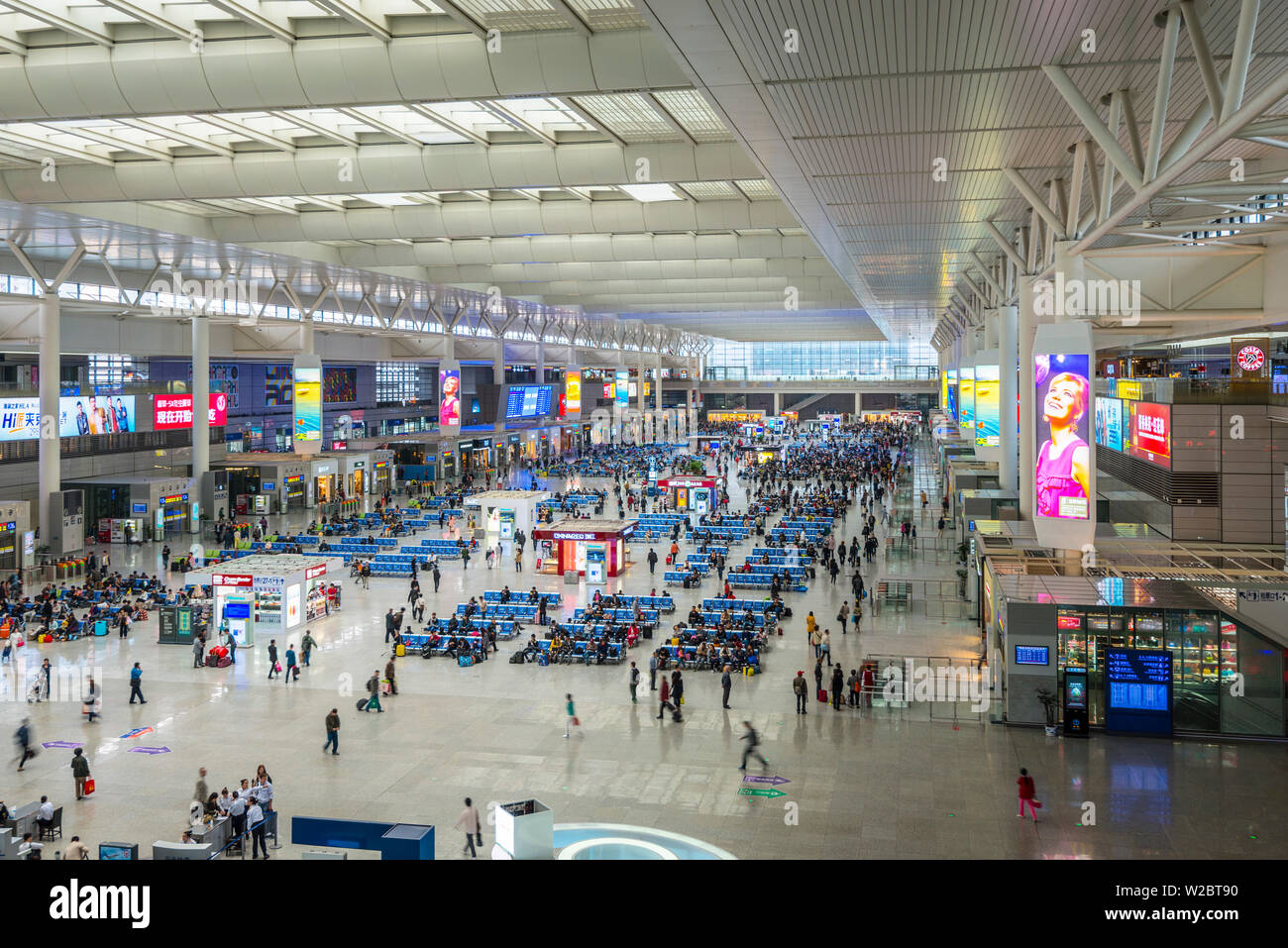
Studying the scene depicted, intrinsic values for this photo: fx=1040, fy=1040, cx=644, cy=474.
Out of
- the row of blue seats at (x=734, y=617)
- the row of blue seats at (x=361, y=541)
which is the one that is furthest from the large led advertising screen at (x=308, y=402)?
the row of blue seats at (x=734, y=617)

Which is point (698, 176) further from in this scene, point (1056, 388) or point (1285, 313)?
point (1285, 313)

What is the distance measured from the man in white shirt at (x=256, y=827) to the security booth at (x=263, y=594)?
11.1 m

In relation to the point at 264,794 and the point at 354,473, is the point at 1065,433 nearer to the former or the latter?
the point at 264,794

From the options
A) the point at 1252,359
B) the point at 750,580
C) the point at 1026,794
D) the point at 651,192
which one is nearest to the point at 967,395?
the point at 1252,359

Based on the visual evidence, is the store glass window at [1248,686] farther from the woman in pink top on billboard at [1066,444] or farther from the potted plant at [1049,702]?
the woman in pink top on billboard at [1066,444]

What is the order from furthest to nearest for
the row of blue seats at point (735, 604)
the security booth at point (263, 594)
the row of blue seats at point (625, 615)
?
the row of blue seats at point (735, 604) < the row of blue seats at point (625, 615) < the security booth at point (263, 594)

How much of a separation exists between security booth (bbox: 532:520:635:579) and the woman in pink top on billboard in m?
15.2

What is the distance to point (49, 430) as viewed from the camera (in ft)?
105

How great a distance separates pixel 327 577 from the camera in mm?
29156

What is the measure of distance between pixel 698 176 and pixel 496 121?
393 centimetres

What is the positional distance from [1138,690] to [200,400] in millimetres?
34019

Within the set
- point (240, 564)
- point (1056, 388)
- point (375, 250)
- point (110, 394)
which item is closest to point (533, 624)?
point (240, 564)

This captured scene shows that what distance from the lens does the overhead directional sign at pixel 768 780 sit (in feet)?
44.0

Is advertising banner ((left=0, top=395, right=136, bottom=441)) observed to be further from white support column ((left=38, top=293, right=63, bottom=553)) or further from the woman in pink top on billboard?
the woman in pink top on billboard
